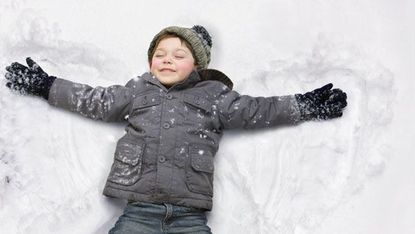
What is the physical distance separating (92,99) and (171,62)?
276 millimetres

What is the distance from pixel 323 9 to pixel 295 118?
53 centimetres

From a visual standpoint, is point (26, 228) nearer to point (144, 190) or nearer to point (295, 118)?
point (144, 190)

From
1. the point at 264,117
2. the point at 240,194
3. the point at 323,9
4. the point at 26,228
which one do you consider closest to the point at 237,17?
the point at 323,9

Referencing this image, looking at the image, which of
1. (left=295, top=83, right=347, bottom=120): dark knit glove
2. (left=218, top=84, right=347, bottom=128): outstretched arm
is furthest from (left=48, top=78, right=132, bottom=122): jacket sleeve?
(left=295, top=83, right=347, bottom=120): dark knit glove

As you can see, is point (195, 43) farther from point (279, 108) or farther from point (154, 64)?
point (279, 108)

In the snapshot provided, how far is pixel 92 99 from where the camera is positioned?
202cm

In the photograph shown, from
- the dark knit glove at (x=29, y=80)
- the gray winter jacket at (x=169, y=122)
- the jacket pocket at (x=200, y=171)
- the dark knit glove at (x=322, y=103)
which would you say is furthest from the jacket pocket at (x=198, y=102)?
the dark knit glove at (x=29, y=80)

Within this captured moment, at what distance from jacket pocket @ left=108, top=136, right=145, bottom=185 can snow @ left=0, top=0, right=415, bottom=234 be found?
0.11 m

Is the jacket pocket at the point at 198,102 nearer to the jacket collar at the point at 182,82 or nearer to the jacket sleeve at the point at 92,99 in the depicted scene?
the jacket collar at the point at 182,82

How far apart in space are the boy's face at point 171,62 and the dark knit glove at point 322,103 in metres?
0.37

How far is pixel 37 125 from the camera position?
2.06 m

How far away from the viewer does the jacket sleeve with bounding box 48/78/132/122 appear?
2.01 meters

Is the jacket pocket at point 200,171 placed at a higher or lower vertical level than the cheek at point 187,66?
lower

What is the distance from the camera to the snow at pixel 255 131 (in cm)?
197
